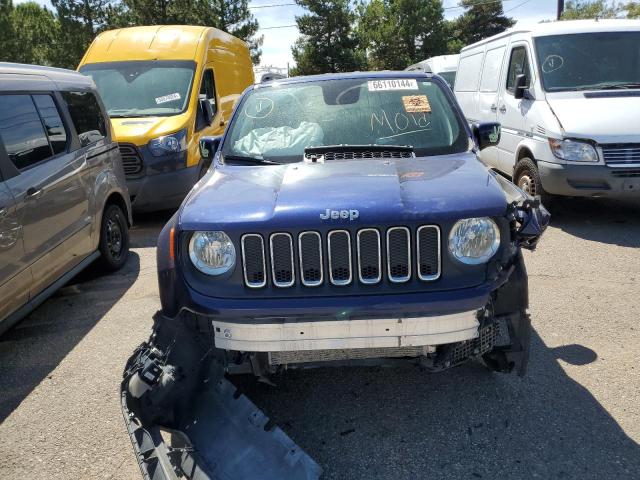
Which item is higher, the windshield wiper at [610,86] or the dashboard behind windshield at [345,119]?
the dashboard behind windshield at [345,119]

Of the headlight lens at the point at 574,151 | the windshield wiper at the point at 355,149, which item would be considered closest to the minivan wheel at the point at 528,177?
the headlight lens at the point at 574,151

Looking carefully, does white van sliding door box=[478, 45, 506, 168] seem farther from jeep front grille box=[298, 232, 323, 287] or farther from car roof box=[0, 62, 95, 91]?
jeep front grille box=[298, 232, 323, 287]

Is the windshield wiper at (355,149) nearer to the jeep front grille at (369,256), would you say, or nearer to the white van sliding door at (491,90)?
the jeep front grille at (369,256)

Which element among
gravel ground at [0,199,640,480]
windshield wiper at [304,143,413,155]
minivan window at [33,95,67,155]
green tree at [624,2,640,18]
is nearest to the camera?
gravel ground at [0,199,640,480]

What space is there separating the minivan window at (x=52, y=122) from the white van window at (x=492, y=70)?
5.92 meters

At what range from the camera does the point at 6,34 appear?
2686cm

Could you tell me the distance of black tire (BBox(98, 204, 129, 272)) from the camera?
5.67 m

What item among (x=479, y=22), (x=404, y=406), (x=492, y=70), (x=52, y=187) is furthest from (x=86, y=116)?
(x=479, y=22)

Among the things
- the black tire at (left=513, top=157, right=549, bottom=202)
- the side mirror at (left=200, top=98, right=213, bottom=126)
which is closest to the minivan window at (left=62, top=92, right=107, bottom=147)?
the side mirror at (left=200, top=98, right=213, bottom=126)

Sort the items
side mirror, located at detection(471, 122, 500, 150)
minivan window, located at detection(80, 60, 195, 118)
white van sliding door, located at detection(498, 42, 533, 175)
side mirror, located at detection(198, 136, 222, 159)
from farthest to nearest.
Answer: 1. minivan window, located at detection(80, 60, 195, 118)
2. white van sliding door, located at detection(498, 42, 533, 175)
3. side mirror, located at detection(198, 136, 222, 159)
4. side mirror, located at detection(471, 122, 500, 150)

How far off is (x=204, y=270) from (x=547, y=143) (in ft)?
16.7

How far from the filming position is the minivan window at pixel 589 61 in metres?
6.90

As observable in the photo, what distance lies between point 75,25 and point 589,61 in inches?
1002

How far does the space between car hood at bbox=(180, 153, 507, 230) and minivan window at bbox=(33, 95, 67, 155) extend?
2233 millimetres
